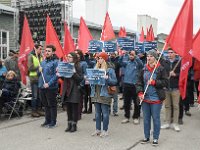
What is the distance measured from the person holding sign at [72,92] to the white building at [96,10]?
1889 centimetres

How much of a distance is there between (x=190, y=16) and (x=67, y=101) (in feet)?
10.1

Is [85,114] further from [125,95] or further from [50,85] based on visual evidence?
[50,85]

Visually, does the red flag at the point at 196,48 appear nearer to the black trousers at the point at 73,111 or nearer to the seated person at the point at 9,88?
the black trousers at the point at 73,111

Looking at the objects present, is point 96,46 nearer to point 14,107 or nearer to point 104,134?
point 14,107

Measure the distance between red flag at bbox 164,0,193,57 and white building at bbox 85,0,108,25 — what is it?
63.4ft

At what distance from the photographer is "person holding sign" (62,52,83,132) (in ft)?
26.0

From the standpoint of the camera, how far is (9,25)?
17.8 metres

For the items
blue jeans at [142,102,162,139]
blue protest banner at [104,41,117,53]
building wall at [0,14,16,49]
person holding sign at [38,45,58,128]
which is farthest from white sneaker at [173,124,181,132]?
building wall at [0,14,16,49]

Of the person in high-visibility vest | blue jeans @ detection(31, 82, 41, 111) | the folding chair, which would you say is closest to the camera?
the folding chair

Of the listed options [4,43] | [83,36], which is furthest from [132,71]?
[4,43]

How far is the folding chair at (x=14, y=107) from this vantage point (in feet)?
31.1

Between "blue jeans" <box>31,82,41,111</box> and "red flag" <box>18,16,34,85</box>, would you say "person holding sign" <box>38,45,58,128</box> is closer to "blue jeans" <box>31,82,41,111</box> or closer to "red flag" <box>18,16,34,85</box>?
"red flag" <box>18,16,34,85</box>

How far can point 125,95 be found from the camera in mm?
9172

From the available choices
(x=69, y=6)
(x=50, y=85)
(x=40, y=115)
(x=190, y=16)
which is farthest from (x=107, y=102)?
(x=69, y=6)
